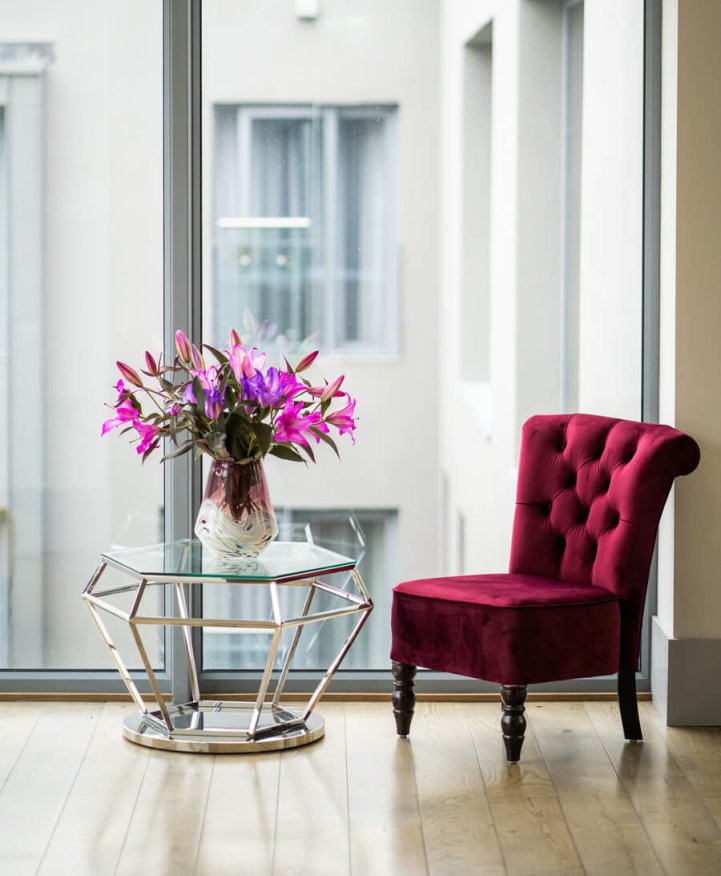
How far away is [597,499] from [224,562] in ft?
3.40

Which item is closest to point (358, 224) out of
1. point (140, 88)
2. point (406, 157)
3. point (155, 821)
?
point (406, 157)

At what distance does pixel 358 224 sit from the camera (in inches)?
144

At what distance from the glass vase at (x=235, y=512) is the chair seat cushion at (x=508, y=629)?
0.41 meters

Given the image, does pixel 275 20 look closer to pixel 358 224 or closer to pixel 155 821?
pixel 358 224

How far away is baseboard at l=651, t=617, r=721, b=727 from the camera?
3.44 meters

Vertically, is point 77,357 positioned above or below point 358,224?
below

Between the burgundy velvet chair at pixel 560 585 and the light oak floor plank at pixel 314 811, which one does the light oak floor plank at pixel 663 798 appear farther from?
the light oak floor plank at pixel 314 811

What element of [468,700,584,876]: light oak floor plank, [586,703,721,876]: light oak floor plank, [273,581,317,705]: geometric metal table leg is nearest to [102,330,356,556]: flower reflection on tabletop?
[273,581,317,705]: geometric metal table leg

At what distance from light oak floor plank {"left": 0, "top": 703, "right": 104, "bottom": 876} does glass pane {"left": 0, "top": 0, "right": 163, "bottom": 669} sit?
13.7 inches

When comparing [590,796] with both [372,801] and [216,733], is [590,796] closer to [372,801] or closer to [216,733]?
[372,801]

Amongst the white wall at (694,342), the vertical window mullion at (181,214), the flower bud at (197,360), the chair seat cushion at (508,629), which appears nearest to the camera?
the chair seat cushion at (508,629)

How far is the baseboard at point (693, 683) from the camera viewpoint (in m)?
3.44

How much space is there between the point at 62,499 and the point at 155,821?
1.31 metres

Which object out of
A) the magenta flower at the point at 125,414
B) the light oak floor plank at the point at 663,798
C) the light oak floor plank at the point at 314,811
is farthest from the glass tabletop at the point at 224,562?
the light oak floor plank at the point at 663,798
